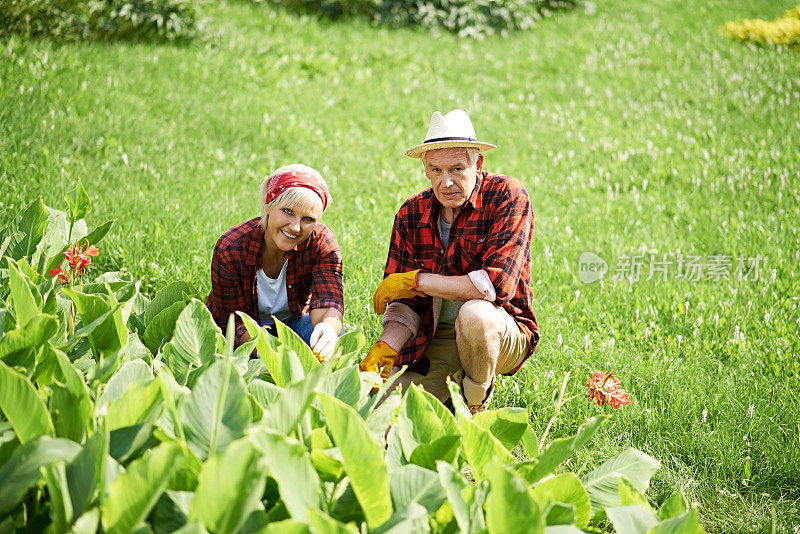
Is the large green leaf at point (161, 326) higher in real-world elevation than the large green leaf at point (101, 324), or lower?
lower

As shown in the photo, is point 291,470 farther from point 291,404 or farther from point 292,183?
point 292,183

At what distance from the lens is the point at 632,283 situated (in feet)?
17.3

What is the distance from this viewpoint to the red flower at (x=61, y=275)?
273 centimetres

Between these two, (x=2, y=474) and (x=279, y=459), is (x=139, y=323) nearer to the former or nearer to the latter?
(x=2, y=474)

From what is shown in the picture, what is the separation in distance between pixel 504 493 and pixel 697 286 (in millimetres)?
4276

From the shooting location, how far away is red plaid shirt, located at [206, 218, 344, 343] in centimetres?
354

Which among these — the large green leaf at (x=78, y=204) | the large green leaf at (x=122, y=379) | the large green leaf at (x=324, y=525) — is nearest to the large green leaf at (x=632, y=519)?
the large green leaf at (x=324, y=525)

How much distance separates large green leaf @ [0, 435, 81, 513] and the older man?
200 centimetres

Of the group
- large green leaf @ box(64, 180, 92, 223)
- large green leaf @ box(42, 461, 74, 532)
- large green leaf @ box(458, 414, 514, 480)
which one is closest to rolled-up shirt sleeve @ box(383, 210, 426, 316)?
large green leaf @ box(64, 180, 92, 223)

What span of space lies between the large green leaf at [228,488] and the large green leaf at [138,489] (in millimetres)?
82

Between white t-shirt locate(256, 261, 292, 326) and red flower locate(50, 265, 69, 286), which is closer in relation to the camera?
red flower locate(50, 265, 69, 286)

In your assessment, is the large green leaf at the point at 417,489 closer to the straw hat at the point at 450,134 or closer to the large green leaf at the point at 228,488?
the large green leaf at the point at 228,488

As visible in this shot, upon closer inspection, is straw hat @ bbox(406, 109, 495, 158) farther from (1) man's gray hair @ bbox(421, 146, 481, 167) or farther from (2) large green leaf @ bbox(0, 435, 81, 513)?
(2) large green leaf @ bbox(0, 435, 81, 513)
